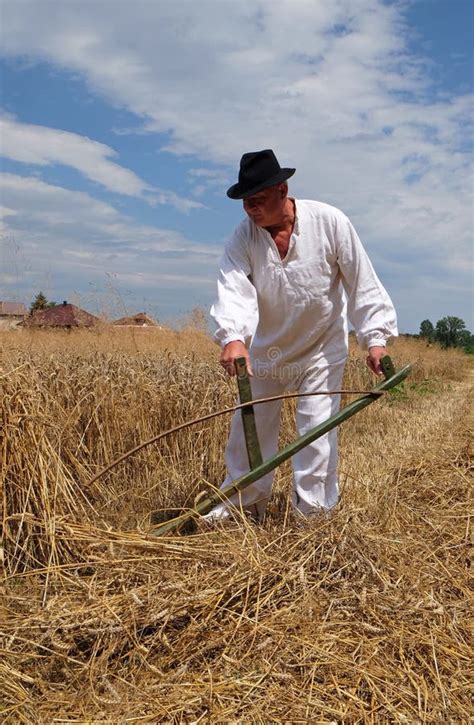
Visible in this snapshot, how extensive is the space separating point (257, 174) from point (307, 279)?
23.4 inches

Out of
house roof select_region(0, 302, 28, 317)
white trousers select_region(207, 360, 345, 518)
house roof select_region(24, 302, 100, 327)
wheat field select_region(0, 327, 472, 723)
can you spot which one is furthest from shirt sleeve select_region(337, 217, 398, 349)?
house roof select_region(0, 302, 28, 317)

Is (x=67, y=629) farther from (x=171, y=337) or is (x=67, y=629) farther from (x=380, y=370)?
(x=171, y=337)

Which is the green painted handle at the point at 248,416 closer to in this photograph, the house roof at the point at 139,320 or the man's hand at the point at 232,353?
the man's hand at the point at 232,353

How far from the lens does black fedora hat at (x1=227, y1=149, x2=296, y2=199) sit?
3.03 meters

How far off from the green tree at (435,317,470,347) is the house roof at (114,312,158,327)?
16.0 m

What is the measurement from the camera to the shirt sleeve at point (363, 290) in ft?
10.8

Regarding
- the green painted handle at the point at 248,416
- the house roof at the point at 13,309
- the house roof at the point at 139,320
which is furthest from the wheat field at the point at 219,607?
the house roof at the point at 13,309

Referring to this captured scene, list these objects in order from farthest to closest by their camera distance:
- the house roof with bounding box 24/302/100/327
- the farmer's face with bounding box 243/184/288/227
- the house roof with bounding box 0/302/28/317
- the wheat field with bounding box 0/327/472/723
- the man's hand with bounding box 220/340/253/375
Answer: the house roof with bounding box 24/302/100/327, the house roof with bounding box 0/302/28/317, the farmer's face with bounding box 243/184/288/227, the man's hand with bounding box 220/340/253/375, the wheat field with bounding box 0/327/472/723

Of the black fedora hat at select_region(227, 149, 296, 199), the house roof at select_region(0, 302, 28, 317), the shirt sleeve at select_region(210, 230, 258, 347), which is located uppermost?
the black fedora hat at select_region(227, 149, 296, 199)

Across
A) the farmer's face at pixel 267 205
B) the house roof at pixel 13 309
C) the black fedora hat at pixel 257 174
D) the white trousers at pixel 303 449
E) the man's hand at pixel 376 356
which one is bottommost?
the white trousers at pixel 303 449

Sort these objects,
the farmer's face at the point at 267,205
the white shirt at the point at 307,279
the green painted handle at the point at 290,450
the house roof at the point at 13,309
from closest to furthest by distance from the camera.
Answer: the green painted handle at the point at 290,450
the farmer's face at the point at 267,205
the white shirt at the point at 307,279
the house roof at the point at 13,309

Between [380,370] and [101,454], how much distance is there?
2.19 metres

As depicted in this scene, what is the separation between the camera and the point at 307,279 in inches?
→ 131

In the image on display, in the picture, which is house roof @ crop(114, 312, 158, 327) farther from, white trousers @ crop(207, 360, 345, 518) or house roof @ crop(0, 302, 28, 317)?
white trousers @ crop(207, 360, 345, 518)
